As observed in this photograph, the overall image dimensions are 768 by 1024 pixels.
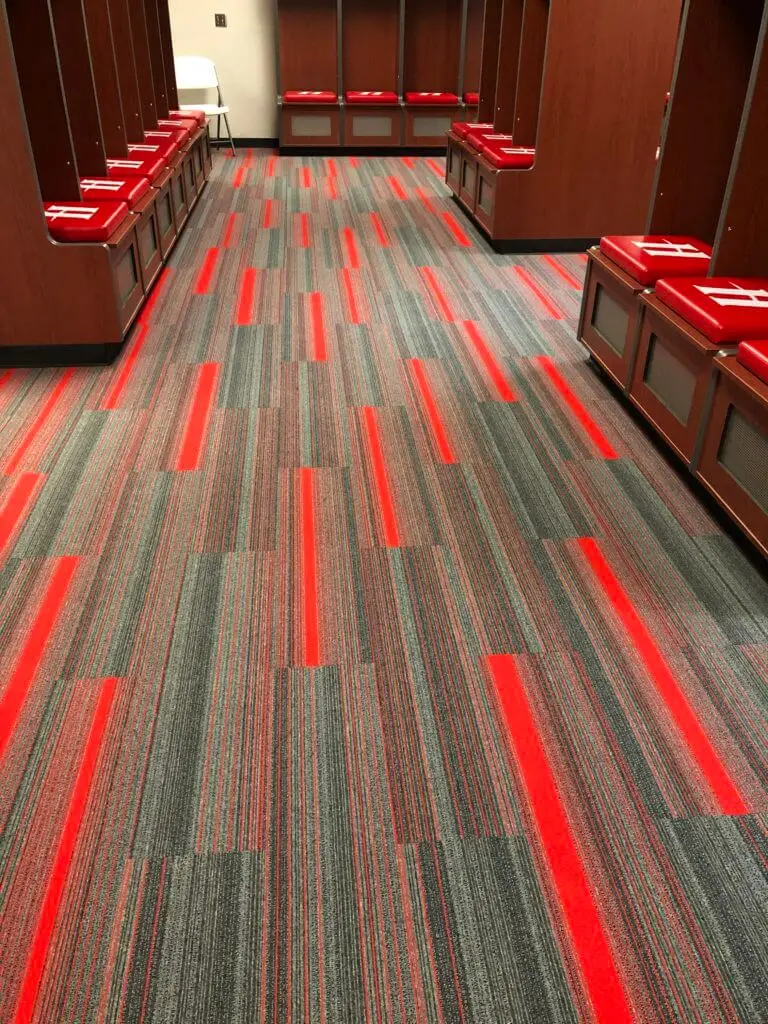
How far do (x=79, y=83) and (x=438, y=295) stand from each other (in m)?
1.89

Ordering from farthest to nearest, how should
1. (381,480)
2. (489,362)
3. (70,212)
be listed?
(489,362) < (70,212) < (381,480)

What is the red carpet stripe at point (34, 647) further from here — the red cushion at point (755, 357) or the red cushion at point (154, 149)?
the red cushion at point (154, 149)

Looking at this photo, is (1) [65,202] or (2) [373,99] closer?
(1) [65,202]

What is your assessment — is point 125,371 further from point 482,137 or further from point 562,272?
point 482,137

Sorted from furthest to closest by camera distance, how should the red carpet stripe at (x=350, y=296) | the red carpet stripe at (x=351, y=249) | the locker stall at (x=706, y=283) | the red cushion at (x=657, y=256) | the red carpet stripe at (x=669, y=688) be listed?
the red carpet stripe at (x=351, y=249) < the red carpet stripe at (x=350, y=296) < the red cushion at (x=657, y=256) < the locker stall at (x=706, y=283) < the red carpet stripe at (x=669, y=688)

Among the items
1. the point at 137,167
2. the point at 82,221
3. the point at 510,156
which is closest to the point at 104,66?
the point at 137,167

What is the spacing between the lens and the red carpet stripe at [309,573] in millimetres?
1782

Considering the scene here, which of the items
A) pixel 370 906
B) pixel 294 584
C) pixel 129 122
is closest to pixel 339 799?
pixel 370 906

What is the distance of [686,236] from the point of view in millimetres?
3123

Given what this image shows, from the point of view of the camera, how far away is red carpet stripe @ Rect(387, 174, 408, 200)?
19.6 feet

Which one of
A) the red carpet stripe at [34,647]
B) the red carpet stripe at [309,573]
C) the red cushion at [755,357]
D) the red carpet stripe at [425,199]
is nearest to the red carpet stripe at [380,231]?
the red carpet stripe at [425,199]

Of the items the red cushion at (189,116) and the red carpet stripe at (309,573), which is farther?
the red cushion at (189,116)

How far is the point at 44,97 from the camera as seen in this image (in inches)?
124

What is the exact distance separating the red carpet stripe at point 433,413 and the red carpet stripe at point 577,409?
49 cm
